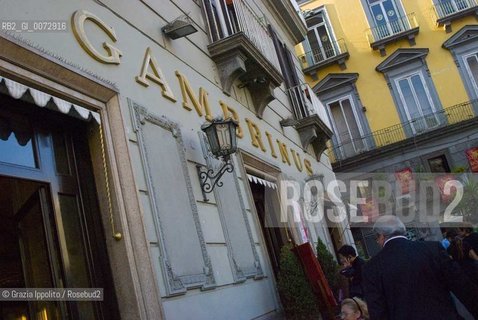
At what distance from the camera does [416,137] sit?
22328mm

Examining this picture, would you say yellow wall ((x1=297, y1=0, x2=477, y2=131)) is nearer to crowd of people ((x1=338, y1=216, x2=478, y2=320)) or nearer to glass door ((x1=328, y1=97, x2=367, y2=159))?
glass door ((x1=328, y1=97, x2=367, y2=159))

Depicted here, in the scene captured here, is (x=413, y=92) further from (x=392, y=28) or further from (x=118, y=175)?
(x=118, y=175)

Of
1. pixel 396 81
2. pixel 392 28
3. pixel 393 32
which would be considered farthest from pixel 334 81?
pixel 392 28

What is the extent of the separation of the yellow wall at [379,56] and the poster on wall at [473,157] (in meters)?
2.27

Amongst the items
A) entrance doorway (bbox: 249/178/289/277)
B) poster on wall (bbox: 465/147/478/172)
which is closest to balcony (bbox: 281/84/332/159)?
entrance doorway (bbox: 249/178/289/277)

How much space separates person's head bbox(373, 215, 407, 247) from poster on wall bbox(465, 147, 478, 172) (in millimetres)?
Answer: 18998

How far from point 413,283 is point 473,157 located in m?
19.7

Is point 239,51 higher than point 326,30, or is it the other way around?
point 326,30

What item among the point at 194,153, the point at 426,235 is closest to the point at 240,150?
the point at 194,153

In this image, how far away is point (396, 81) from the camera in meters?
23.3

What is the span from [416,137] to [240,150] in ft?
56.4

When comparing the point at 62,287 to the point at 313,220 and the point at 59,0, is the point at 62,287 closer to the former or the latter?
the point at 59,0

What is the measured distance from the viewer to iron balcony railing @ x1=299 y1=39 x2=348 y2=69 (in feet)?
79.5

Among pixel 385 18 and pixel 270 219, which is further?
pixel 385 18
